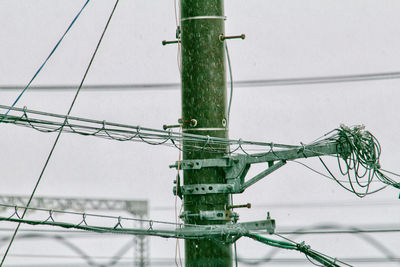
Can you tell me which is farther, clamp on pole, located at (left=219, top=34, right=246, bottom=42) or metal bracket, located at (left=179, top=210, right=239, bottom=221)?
clamp on pole, located at (left=219, top=34, right=246, bottom=42)

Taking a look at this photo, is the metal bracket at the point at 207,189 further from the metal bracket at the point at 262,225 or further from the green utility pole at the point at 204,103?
the metal bracket at the point at 262,225

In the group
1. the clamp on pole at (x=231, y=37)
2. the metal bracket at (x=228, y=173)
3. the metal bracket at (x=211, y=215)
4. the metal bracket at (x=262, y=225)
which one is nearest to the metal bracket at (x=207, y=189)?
the metal bracket at (x=228, y=173)

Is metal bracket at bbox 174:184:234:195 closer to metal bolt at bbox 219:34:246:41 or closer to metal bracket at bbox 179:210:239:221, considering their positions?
metal bracket at bbox 179:210:239:221

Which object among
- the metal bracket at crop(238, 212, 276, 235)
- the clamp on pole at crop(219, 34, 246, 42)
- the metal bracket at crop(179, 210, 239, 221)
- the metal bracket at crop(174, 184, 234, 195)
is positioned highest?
the clamp on pole at crop(219, 34, 246, 42)

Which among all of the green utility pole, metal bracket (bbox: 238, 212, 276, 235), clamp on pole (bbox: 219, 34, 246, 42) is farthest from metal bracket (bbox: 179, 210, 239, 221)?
clamp on pole (bbox: 219, 34, 246, 42)

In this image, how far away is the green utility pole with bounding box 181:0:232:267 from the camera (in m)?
8.30

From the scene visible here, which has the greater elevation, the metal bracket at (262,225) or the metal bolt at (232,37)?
the metal bolt at (232,37)

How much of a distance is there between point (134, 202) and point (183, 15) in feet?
81.0

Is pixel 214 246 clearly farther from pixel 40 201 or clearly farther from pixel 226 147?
pixel 40 201

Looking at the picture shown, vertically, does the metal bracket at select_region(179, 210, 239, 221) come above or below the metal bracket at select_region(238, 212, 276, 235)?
above

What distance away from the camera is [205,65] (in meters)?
8.48

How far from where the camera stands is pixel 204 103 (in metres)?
8.41

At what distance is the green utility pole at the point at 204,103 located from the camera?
8305 millimetres

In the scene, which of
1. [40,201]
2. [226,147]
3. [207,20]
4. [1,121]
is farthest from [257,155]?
[40,201]
